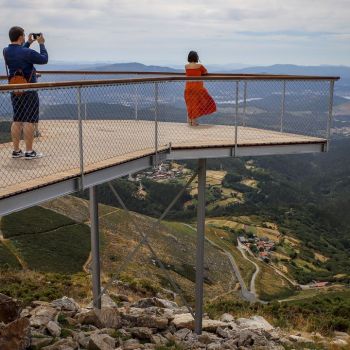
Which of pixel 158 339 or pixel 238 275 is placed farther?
pixel 238 275

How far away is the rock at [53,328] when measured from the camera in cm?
1068

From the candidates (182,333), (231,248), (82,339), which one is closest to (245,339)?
(182,333)

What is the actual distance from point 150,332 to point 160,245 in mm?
64631

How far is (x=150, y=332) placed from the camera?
11.5 m

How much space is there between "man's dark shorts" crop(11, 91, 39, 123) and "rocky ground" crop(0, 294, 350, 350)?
3956mm

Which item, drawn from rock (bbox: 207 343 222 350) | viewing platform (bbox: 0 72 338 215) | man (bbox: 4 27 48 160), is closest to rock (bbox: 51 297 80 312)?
rock (bbox: 207 343 222 350)

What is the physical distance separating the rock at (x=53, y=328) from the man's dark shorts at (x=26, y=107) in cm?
524

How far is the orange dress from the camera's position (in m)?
11.5

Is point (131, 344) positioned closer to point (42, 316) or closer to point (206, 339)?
point (206, 339)

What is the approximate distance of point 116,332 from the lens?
11.4 meters

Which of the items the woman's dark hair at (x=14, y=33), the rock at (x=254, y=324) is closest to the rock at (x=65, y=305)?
the rock at (x=254, y=324)

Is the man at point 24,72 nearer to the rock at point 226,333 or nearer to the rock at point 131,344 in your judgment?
the rock at point 131,344

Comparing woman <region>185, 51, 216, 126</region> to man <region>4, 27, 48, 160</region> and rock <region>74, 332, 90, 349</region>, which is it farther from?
rock <region>74, 332, 90, 349</region>

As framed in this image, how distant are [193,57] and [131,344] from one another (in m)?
6.76
